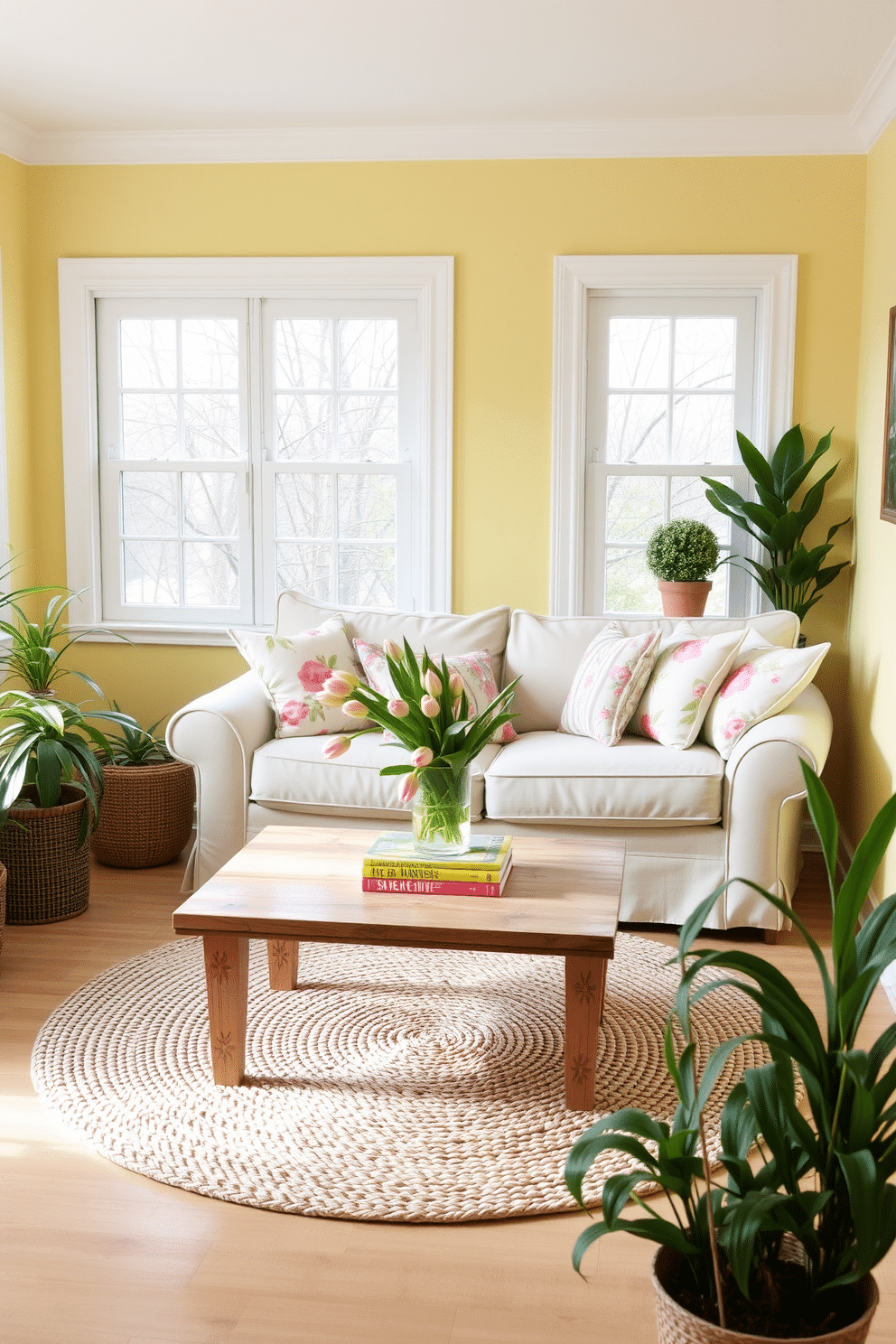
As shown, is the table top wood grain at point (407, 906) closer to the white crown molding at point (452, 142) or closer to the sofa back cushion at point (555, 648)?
the sofa back cushion at point (555, 648)

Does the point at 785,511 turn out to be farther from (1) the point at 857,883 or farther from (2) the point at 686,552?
(1) the point at 857,883

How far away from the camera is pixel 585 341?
465cm

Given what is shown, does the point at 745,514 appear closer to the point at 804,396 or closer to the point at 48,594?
the point at 804,396

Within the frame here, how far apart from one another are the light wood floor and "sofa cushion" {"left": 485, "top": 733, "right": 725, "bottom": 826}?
5.11ft

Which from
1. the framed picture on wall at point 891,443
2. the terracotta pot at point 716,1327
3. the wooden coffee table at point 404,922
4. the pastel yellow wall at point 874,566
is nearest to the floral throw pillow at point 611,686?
the pastel yellow wall at point 874,566

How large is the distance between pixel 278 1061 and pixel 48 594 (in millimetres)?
2763

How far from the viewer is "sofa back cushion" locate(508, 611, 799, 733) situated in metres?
4.25

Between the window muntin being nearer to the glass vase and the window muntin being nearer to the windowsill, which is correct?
Answer: the windowsill

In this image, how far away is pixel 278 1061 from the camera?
289cm

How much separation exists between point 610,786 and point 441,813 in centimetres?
98

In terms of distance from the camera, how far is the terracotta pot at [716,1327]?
4.60ft

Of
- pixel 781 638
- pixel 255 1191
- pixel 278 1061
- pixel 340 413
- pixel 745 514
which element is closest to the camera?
pixel 255 1191

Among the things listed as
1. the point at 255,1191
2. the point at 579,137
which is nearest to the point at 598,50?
the point at 579,137

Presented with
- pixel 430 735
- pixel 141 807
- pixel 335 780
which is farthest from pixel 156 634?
pixel 430 735
